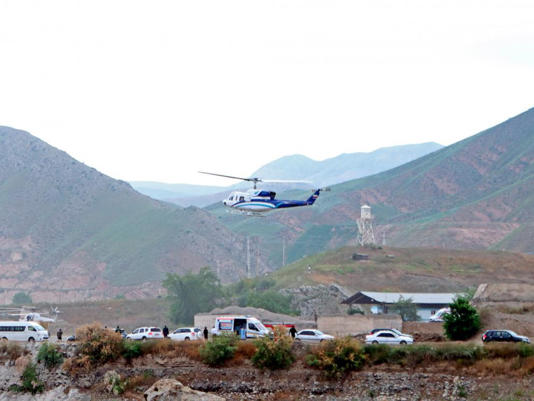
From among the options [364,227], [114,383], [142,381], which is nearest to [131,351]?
[114,383]

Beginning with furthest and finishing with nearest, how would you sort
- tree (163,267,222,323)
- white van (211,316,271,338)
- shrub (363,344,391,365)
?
tree (163,267,222,323)
white van (211,316,271,338)
shrub (363,344,391,365)

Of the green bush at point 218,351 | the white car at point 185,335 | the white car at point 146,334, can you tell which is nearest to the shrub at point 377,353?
the green bush at point 218,351

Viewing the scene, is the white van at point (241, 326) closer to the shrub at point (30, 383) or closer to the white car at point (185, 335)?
the white car at point (185, 335)

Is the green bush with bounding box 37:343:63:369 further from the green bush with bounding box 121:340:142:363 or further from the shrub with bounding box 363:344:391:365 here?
the shrub with bounding box 363:344:391:365

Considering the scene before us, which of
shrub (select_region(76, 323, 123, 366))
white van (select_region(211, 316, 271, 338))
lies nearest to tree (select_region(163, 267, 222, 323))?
white van (select_region(211, 316, 271, 338))

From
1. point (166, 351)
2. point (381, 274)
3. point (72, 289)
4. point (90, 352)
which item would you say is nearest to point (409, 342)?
point (166, 351)

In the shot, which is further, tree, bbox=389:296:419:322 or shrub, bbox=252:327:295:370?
tree, bbox=389:296:419:322
